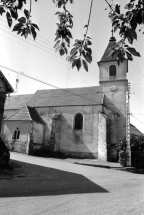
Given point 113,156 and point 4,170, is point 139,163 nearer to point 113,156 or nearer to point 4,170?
point 113,156

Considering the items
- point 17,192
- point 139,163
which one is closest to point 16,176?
point 17,192

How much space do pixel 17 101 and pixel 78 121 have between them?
12398 mm

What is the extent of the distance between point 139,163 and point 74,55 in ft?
61.5

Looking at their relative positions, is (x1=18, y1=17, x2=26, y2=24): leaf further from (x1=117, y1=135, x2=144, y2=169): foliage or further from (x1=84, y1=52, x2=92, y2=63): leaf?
(x1=117, y1=135, x2=144, y2=169): foliage

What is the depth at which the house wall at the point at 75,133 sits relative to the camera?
76.2ft

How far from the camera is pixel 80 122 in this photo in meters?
24.8

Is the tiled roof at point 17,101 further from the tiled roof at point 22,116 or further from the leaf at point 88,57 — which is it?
the leaf at point 88,57

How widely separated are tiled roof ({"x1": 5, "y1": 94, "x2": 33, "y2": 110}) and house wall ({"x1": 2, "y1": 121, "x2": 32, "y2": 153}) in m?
4.64

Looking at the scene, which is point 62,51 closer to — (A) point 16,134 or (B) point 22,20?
(B) point 22,20

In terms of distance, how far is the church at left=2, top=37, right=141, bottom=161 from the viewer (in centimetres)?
2303

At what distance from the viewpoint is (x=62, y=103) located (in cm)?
2666

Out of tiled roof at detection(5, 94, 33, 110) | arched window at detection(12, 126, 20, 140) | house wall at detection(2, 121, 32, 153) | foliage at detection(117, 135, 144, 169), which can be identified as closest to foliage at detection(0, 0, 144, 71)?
foliage at detection(117, 135, 144, 169)

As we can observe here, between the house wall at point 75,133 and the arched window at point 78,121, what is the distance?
0.45 m

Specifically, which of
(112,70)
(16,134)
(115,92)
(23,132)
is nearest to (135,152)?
(115,92)
